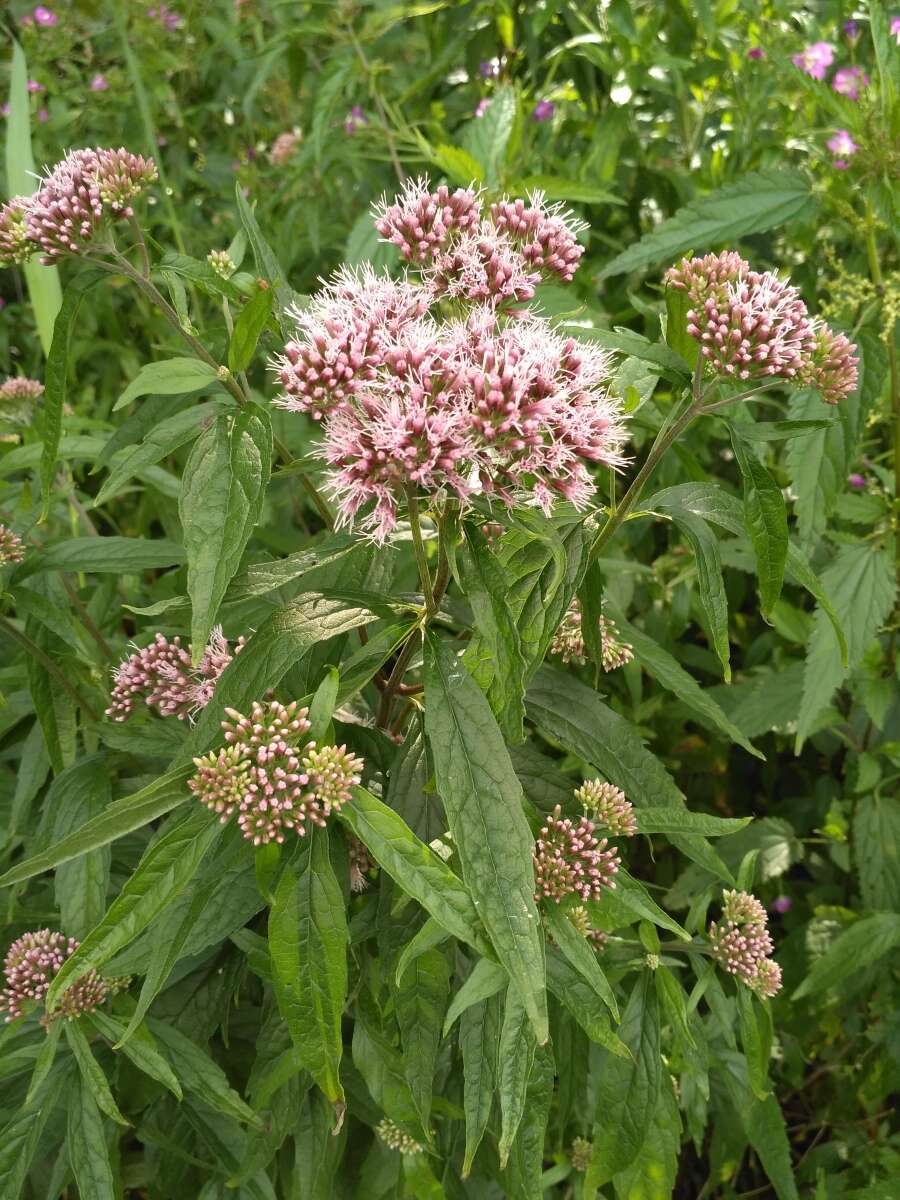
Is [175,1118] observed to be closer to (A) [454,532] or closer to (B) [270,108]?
(A) [454,532]

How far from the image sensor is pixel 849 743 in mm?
2178

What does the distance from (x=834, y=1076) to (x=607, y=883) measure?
161 cm

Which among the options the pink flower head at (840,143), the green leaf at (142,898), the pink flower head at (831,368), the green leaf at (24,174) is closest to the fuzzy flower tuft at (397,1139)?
the green leaf at (142,898)

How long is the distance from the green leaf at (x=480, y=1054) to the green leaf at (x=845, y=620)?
83 centimetres

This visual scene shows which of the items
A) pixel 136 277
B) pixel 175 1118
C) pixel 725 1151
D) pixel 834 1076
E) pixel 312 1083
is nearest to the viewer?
pixel 136 277

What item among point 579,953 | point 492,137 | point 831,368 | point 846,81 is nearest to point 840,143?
point 846,81

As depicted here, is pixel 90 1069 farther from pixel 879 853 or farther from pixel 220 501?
pixel 879 853

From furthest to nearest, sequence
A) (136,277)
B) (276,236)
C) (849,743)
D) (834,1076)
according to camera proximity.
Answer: (276,236) < (834,1076) < (849,743) < (136,277)

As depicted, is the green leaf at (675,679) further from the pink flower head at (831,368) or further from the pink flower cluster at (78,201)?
the pink flower cluster at (78,201)

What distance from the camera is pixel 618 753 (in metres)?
1.31

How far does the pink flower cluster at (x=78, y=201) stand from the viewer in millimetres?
1141

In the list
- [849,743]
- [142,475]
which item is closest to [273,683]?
[142,475]

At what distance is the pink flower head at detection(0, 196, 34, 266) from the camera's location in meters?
1.24

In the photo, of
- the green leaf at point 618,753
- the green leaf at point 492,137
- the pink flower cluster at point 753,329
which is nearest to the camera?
the pink flower cluster at point 753,329
